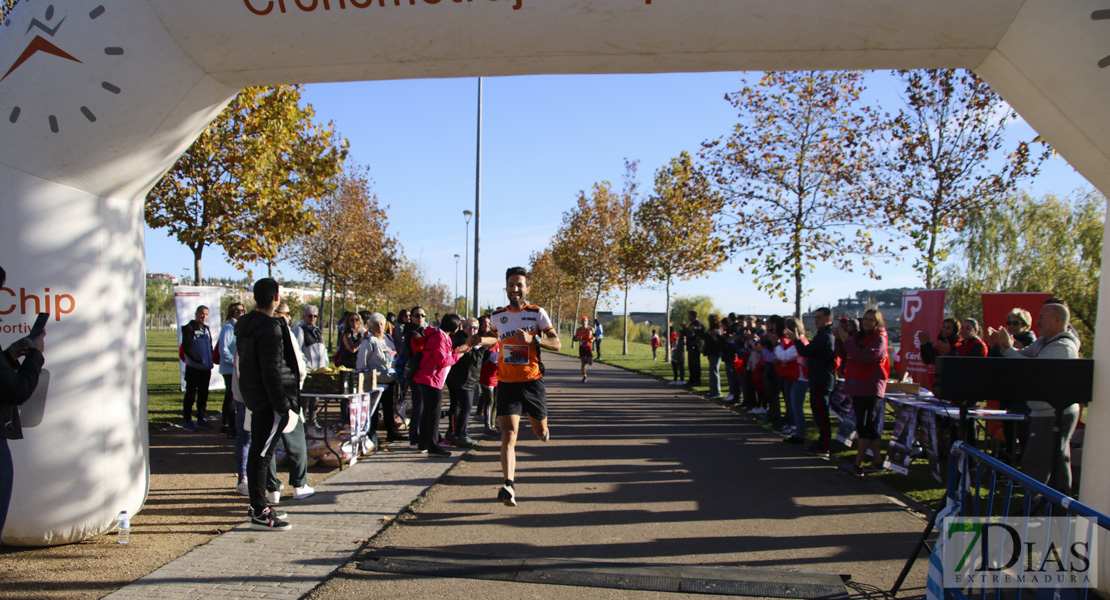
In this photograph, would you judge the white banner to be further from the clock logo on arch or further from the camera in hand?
the camera in hand

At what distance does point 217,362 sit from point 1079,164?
33.6 feet

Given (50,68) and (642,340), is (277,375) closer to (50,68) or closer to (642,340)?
(50,68)

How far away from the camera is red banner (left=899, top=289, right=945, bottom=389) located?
1245 centimetres

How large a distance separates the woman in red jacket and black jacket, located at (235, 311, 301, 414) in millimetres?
5783

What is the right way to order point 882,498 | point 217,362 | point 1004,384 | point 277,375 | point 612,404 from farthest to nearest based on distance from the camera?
point 612,404 < point 217,362 < point 882,498 < point 277,375 < point 1004,384

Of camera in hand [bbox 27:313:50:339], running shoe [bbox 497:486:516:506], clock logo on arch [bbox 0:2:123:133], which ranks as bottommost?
running shoe [bbox 497:486:516:506]

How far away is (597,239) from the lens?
4038cm

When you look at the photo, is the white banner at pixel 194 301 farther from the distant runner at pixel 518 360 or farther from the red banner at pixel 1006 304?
the red banner at pixel 1006 304

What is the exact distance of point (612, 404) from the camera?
570 inches

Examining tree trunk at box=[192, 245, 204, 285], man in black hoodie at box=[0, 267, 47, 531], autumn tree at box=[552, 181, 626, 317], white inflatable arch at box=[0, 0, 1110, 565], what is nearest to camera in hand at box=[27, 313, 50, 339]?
man in black hoodie at box=[0, 267, 47, 531]

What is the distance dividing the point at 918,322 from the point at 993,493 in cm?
1017

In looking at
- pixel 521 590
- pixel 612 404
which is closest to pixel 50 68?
pixel 521 590

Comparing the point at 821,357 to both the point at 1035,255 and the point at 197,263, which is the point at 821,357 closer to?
the point at 197,263

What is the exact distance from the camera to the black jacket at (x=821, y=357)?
342 inches
